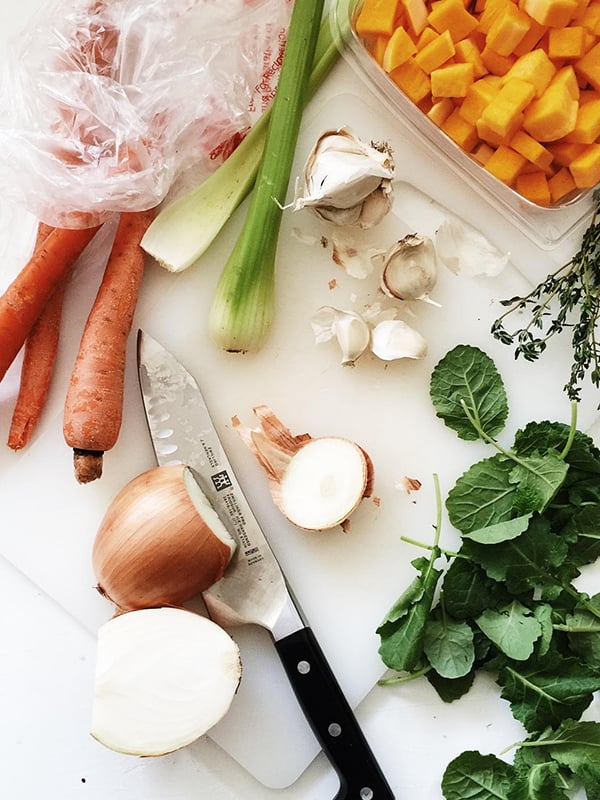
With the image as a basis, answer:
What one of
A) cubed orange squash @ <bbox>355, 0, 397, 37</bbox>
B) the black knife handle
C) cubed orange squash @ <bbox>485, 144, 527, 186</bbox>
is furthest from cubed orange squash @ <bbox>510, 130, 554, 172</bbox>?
the black knife handle

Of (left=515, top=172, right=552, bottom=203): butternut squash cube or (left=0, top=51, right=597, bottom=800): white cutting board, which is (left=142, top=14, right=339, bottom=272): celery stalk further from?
(left=515, top=172, right=552, bottom=203): butternut squash cube

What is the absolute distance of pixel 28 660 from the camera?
1189 mm

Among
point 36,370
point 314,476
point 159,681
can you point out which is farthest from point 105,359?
point 159,681

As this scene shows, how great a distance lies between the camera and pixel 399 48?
1164mm

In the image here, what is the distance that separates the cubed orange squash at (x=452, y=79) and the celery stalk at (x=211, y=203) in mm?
159

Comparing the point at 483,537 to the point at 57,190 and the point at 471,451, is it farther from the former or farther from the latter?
the point at 57,190

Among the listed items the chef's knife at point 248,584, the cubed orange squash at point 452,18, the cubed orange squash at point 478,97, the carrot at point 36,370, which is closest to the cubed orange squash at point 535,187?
the cubed orange squash at point 478,97

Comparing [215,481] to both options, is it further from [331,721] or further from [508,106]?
[508,106]

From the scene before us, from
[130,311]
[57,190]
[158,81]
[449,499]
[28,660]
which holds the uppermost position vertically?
[158,81]

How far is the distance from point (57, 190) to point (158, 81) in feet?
0.69

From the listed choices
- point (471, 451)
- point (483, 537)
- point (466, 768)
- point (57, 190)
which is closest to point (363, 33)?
point (57, 190)

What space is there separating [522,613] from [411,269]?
19.3 inches

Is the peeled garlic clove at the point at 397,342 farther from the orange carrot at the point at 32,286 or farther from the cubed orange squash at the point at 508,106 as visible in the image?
the orange carrot at the point at 32,286

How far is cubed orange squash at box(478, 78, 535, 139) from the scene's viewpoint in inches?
44.3
